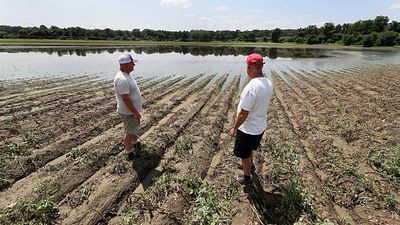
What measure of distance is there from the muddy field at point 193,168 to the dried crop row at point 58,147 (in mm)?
28

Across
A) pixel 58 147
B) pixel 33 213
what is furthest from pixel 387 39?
pixel 33 213

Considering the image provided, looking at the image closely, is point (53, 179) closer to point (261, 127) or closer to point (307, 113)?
point (261, 127)

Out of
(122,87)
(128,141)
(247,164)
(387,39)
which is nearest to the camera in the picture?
(247,164)

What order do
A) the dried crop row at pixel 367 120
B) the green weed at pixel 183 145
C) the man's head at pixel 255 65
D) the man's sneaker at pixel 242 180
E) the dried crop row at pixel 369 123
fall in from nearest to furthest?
the man's head at pixel 255 65 < the man's sneaker at pixel 242 180 < the dried crop row at pixel 369 123 < the green weed at pixel 183 145 < the dried crop row at pixel 367 120

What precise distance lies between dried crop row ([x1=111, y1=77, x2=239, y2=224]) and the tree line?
103639mm

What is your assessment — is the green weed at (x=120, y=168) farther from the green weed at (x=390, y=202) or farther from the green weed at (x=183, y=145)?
the green weed at (x=390, y=202)

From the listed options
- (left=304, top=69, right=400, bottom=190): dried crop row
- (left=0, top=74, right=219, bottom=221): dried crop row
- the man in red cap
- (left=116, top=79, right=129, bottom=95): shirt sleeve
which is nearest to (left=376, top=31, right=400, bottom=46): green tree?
(left=304, top=69, right=400, bottom=190): dried crop row

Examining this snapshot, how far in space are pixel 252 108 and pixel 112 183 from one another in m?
2.95

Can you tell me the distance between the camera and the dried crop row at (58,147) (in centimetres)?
612

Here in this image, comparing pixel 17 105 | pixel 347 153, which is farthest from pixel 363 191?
pixel 17 105

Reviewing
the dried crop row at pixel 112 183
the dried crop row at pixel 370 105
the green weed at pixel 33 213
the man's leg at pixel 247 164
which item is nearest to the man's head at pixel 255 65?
the man's leg at pixel 247 164

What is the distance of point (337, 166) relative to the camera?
6453 mm

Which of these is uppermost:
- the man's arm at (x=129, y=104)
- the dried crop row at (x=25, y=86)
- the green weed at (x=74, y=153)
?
the man's arm at (x=129, y=104)

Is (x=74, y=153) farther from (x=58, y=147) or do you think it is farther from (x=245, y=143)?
(x=245, y=143)
